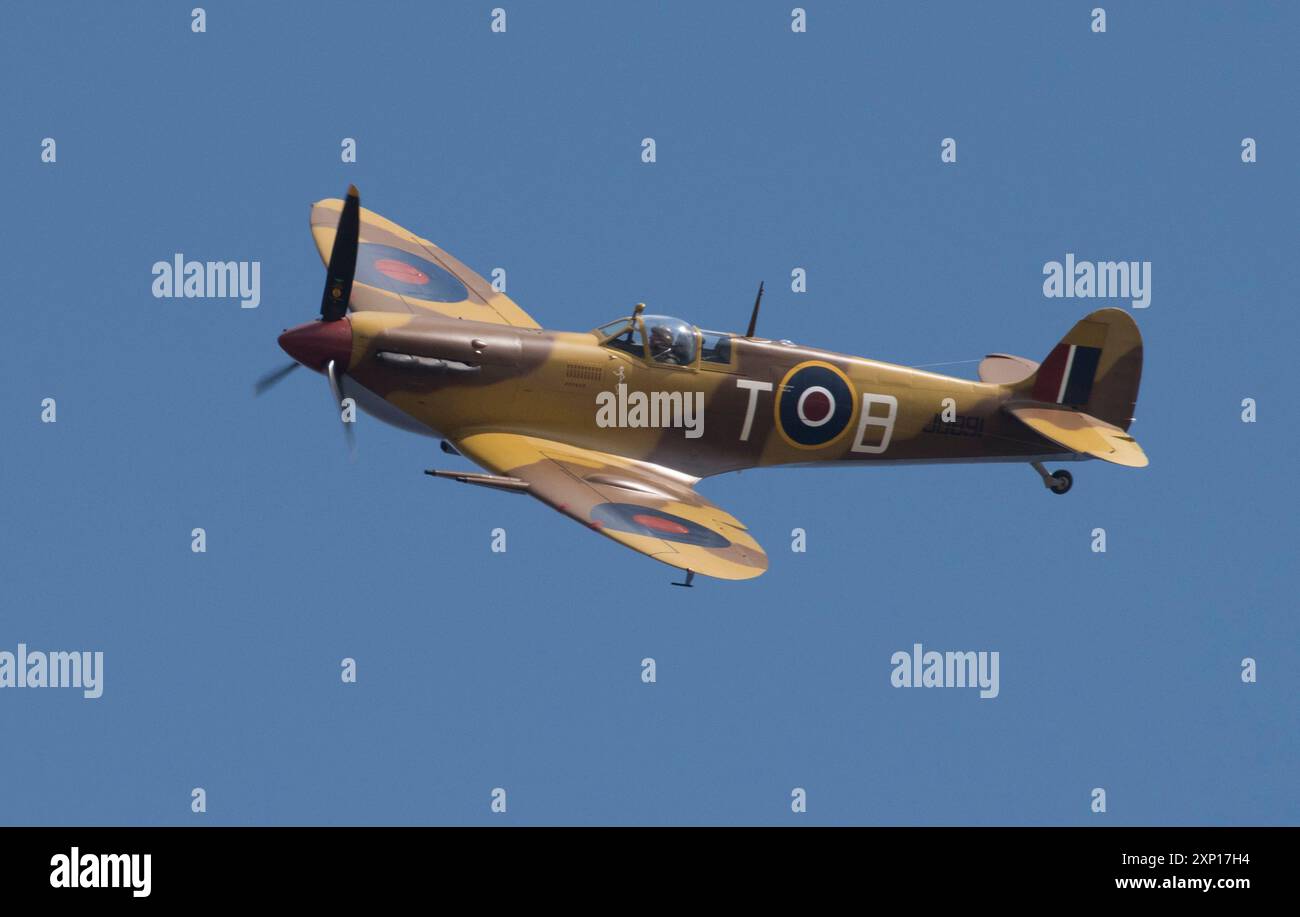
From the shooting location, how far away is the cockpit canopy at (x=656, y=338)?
26.5 metres

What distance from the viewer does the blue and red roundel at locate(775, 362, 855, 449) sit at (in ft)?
88.8

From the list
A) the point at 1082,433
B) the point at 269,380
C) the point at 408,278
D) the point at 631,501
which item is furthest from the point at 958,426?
the point at 269,380

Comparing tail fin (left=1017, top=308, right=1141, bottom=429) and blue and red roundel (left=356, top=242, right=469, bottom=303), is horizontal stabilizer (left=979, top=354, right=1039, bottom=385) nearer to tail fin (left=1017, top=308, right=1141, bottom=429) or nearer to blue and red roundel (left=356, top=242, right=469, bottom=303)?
tail fin (left=1017, top=308, right=1141, bottom=429)

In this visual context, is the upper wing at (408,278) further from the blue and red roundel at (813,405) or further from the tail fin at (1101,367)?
the tail fin at (1101,367)

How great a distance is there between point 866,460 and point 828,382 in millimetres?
982

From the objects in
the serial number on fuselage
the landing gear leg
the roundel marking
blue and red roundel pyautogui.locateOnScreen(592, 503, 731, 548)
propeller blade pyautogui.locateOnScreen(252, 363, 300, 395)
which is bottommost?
blue and red roundel pyautogui.locateOnScreen(592, 503, 731, 548)

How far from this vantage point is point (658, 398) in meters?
26.6

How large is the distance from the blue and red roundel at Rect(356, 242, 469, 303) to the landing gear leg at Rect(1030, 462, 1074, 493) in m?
6.42

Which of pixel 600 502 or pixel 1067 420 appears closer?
pixel 600 502

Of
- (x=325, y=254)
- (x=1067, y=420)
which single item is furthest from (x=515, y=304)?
(x=1067, y=420)

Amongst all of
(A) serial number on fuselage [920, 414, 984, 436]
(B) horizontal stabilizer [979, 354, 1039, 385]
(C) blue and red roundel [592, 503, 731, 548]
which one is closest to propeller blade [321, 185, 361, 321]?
(C) blue and red roundel [592, 503, 731, 548]

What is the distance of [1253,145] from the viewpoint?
2733 cm
